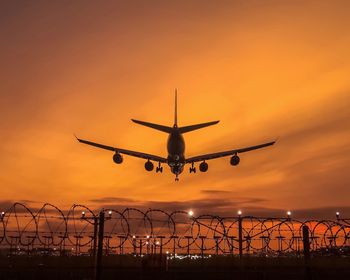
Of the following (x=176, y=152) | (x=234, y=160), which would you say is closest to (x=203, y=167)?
(x=176, y=152)

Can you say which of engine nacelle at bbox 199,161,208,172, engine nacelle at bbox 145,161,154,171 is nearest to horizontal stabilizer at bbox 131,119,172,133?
engine nacelle at bbox 145,161,154,171

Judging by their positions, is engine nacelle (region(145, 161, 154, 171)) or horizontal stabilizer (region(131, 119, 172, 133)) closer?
horizontal stabilizer (region(131, 119, 172, 133))

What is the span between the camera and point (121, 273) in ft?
107

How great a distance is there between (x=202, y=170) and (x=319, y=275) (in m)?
39.6

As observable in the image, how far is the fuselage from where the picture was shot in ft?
245

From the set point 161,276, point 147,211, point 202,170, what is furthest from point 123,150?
point 161,276

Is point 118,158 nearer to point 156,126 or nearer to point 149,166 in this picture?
point 149,166

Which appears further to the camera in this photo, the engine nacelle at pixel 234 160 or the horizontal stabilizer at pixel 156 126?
the horizontal stabilizer at pixel 156 126

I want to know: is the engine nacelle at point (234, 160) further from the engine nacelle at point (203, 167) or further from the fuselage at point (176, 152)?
the fuselage at point (176, 152)

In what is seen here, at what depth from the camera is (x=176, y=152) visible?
7544 centimetres

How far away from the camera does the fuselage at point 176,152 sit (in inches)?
2943

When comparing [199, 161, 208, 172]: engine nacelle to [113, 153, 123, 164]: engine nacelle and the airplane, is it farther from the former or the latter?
[113, 153, 123, 164]: engine nacelle

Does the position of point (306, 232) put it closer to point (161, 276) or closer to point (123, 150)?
point (161, 276)

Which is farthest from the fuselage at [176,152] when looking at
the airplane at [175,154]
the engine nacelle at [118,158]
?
the engine nacelle at [118,158]
